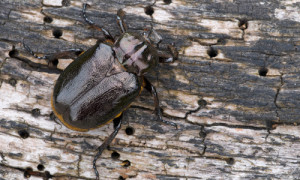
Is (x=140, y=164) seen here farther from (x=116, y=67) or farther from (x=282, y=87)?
→ (x=282, y=87)

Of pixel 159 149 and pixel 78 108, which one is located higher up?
pixel 78 108

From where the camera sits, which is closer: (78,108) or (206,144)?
(78,108)

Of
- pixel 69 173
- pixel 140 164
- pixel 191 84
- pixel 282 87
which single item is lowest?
pixel 69 173

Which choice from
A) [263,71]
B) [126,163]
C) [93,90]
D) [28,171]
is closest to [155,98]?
[93,90]

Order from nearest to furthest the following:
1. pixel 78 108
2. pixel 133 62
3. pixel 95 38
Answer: pixel 78 108 < pixel 133 62 < pixel 95 38

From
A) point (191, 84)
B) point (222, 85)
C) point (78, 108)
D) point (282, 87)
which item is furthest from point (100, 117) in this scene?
point (282, 87)

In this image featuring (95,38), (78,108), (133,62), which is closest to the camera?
(78,108)

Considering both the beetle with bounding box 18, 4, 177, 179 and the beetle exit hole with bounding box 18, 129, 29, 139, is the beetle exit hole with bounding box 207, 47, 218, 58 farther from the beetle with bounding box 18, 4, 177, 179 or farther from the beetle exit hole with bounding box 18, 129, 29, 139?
the beetle exit hole with bounding box 18, 129, 29, 139

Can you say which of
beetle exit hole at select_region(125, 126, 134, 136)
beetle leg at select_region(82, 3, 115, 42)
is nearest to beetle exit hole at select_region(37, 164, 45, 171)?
beetle exit hole at select_region(125, 126, 134, 136)
